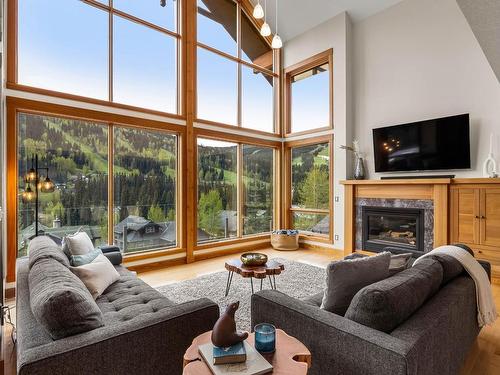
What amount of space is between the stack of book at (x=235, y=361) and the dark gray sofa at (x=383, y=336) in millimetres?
409

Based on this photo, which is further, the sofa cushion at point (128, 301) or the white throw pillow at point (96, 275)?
the white throw pillow at point (96, 275)

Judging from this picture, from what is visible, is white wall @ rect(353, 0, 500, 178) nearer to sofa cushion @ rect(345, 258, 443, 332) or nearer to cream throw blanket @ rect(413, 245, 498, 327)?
cream throw blanket @ rect(413, 245, 498, 327)

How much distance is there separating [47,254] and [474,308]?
3.05m

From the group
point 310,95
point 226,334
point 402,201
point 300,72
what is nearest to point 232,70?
point 300,72

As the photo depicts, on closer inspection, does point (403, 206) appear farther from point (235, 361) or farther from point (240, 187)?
point (235, 361)

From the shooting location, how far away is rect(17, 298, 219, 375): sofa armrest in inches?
46.7

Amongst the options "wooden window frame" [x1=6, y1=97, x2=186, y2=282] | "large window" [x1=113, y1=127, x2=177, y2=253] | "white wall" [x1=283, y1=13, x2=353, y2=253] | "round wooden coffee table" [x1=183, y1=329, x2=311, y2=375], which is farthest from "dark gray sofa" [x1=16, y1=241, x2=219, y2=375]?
"white wall" [x1=283, y1=13, x2=353, y2=253]

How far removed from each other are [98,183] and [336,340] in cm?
396

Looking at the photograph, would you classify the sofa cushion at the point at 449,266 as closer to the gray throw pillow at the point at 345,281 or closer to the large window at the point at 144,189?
the gray throw pillow at the point at 345,281

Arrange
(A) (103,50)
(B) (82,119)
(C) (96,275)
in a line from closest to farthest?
(C) (96,275) < (B) (82,119) < (A) (103,50)

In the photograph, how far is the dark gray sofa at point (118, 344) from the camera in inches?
47.1

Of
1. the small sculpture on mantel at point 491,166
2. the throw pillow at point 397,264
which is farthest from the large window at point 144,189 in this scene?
the small sculpture on mantel at point 491,166

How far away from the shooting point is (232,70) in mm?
6016

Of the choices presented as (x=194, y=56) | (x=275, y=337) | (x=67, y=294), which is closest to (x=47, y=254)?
(x=67, y=294)
